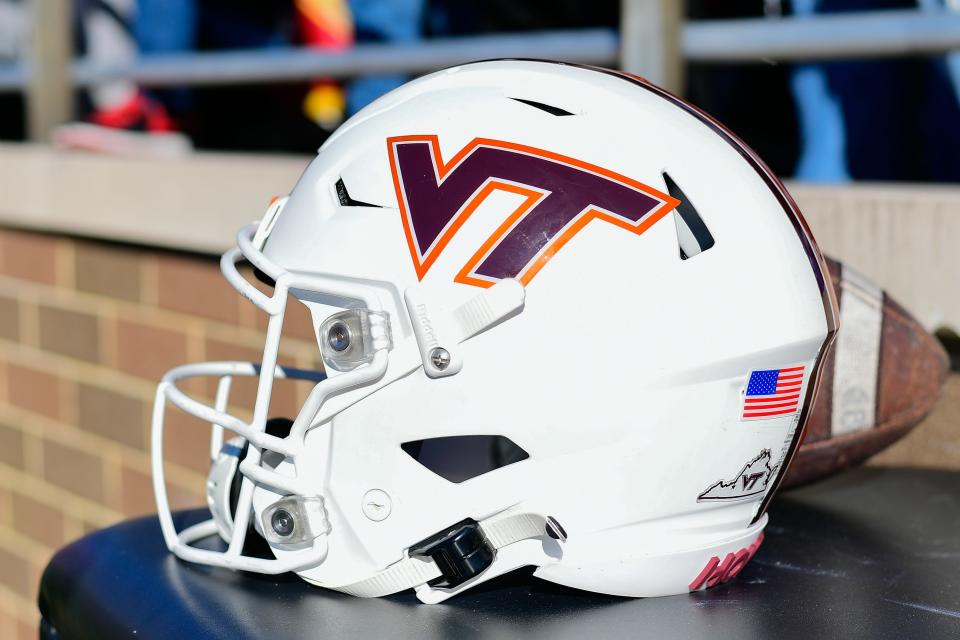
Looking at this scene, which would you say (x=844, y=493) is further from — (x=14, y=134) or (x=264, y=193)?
(x=14, y=134)

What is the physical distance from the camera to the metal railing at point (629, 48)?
5.41ft

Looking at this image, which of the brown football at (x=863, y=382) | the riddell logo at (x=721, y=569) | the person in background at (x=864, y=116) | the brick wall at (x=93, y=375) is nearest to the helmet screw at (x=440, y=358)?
the riddell logo at (x=721, y=569)

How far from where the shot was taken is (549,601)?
1139 mm

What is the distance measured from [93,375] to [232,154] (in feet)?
2.16

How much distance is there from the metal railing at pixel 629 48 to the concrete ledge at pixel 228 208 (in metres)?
0.22

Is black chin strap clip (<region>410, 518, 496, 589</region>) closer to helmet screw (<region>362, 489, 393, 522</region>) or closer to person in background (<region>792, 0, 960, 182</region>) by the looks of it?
helmet screw (<region>362, 489, 393, 522</region>)

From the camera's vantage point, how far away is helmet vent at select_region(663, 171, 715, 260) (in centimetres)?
111

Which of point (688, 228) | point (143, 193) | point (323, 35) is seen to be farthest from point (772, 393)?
point (323, 35)

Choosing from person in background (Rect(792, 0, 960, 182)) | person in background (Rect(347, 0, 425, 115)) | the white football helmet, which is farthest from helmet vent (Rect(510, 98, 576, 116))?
person in background (Rect(347, 0, 425, 115))

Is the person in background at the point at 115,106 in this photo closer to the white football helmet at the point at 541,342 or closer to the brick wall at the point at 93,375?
the brick wall at the point at 93,375

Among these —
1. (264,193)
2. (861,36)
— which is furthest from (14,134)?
(861,36)

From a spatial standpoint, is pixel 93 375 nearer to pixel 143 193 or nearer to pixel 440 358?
pixel 143 193

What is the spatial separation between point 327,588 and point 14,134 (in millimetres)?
3811

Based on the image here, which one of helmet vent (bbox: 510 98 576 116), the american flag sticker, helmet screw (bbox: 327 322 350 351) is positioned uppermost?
helmet vent (bbox: 510 98 576 116)
